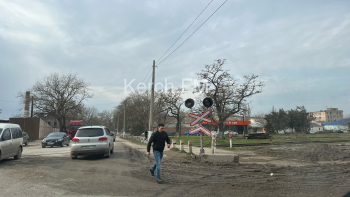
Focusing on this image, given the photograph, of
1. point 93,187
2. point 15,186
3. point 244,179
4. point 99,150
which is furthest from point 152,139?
point 99,150

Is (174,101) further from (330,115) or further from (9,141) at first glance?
(330,115)

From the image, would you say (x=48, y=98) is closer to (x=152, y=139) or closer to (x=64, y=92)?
(x=64, y=92)

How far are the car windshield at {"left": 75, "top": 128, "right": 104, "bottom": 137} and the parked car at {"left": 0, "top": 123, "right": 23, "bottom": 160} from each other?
272 cm

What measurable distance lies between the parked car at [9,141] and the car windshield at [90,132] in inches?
107

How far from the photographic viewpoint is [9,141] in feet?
35.5

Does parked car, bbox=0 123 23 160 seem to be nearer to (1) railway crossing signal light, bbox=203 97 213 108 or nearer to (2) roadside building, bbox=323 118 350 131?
(1) railway crossing signal light, bbox=203 97 213 108

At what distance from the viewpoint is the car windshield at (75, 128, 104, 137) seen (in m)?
12.3

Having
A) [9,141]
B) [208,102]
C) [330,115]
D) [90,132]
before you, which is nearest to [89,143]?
[90,132]

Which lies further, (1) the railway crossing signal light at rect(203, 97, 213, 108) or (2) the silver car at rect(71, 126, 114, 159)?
(1) the railway crossing signal light at rect(203, 97, 213, 108)

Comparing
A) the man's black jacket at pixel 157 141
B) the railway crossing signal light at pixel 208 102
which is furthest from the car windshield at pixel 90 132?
the man's black jacket at pixel 157 141

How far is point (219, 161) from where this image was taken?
415 inches

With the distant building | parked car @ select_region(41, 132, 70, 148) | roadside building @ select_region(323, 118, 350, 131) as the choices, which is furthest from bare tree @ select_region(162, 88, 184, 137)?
the distant building

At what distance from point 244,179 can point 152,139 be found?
301 centimetres

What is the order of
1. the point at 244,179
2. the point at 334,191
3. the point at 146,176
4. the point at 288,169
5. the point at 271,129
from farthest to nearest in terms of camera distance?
A: the point at 271,129
the point at 288,169
the point at 146,176
the point at 244,179
the point at 334,191
